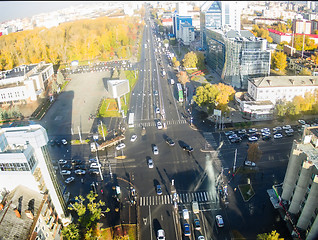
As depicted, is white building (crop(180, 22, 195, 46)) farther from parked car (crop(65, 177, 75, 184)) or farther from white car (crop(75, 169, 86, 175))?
parked car (crop(65, 177, 75, 184))

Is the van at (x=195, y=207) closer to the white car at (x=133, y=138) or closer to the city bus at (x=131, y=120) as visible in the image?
the white car at (x=133, y=138)

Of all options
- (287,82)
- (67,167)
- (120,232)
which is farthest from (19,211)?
(287,82)

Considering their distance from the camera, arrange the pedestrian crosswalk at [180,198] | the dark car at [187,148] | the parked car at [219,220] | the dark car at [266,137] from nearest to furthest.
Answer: the parked car at [219,220]
the pedestrian crosswalk at [180,198]
the dark car at [187,148]
the dark car at [266,137]

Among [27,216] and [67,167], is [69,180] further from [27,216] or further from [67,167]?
Answer: [27,216]

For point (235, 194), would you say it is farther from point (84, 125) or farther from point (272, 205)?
point (84, 125)

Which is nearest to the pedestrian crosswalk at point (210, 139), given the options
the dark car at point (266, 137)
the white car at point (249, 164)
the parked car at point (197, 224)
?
the white car at point (249, 164)

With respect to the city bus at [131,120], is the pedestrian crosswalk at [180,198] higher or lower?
lower
